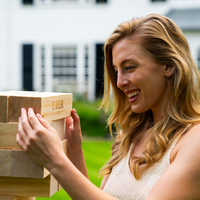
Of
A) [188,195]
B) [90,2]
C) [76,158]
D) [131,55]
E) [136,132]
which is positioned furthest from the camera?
[90,2]

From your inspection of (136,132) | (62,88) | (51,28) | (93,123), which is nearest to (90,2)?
(51,28)

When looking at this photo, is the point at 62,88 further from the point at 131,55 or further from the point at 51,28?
the point at 131,55

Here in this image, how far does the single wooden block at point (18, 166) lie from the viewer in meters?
1.38

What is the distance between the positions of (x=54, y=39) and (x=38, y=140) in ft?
32.6

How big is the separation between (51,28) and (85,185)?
395 inches

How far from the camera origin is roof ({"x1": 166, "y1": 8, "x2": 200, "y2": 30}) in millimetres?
10438

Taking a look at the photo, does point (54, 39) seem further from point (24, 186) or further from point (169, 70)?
point (24, 186)

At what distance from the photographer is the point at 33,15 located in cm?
1091

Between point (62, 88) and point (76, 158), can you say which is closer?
point (76, 158)

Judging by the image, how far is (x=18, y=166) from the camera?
1.39 metres

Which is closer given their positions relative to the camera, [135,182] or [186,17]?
[135,182]

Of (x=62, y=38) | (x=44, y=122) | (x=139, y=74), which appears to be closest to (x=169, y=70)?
(x=139, y=74)

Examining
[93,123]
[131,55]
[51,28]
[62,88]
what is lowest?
[93,123]

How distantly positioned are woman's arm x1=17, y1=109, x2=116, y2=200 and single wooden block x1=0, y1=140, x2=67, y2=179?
4 cm
